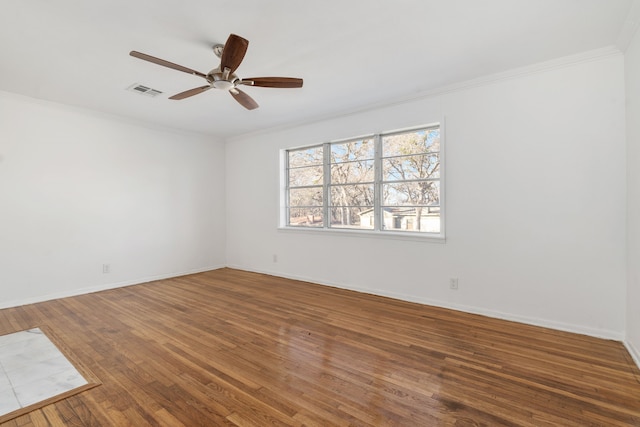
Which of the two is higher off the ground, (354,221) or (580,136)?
(580,136)

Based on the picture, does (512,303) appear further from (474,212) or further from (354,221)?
(354,221)

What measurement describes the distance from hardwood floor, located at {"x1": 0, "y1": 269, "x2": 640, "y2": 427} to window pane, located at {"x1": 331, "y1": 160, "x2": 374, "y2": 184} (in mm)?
1821

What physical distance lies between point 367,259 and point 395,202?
2.88 ft

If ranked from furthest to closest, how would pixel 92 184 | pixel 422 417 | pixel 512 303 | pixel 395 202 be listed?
pixel 92 184 → pixel 395 202 → pixel 512 303 → pixel 422 417

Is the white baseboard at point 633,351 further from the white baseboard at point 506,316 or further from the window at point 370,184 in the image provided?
the window at point 370,184

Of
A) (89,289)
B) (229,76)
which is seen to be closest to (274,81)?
(229,76)

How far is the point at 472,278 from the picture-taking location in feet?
11.3

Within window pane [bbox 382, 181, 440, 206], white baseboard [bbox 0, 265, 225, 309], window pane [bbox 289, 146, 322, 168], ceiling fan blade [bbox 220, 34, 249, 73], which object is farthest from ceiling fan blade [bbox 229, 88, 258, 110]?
white baseboard [bbox 0, 265, 225, 309]

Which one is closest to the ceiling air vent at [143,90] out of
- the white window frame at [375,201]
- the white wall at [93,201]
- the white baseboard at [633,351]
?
the white wall at [93,201]

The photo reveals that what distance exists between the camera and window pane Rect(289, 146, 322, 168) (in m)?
5.00

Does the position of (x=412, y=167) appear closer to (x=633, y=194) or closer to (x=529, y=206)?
(x=529, y=206)

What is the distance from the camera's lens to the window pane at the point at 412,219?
3.84 meters

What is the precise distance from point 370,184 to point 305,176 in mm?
1275

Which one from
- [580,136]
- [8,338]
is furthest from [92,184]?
[580,136]
